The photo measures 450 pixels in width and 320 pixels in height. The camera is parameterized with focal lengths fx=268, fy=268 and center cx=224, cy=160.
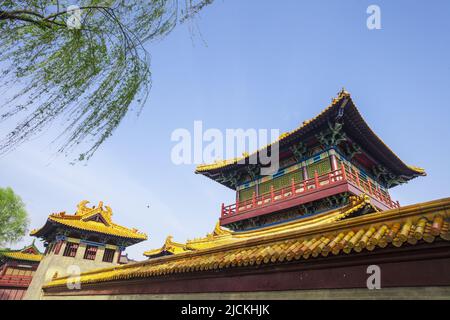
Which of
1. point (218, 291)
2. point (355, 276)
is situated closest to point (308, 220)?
point (218, 291)

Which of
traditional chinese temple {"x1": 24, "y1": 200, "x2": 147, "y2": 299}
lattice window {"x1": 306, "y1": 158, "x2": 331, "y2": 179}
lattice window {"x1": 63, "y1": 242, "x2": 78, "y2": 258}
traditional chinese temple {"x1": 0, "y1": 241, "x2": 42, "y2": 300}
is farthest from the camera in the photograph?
traditional chinese temple {"x1": 0, "y1": 241, "x2": 42, "y2": 300}

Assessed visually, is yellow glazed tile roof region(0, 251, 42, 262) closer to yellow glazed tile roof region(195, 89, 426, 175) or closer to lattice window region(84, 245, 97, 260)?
lattice window region(84, 245, 97, 260)

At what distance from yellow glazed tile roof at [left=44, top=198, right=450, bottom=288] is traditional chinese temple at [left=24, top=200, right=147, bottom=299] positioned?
57.2ft

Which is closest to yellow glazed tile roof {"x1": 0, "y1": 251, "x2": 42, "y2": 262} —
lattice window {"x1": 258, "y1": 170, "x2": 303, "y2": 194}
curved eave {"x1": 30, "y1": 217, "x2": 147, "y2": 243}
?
curved eave {"x1": 30, "y1": 217, "x2": 147, "y2": 243}

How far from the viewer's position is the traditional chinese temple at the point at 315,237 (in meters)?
3.37

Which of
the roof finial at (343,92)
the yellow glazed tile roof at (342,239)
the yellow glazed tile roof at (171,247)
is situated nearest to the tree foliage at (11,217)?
the yellow glazed tile roof at (171,247)

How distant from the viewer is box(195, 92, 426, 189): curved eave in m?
10.3

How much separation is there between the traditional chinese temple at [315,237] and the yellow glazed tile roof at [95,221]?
7391 mm

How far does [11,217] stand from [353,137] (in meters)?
30.7

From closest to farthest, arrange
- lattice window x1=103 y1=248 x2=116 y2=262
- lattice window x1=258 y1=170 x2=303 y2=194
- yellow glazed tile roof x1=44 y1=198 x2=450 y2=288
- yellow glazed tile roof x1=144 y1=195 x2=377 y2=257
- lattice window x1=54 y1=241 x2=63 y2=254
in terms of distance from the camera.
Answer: yellow glazed tile roof x1=44 y1=198 x2=450 y2=288 < yellow glazed tile roof x1=144 y1=195 x2=377 y2=257 < lattice window x1=258 y1=170 x2=303 y2=194 < lattice window x1=54 y1=241 x2=63 y2=254 < lattice window x1=103 y1=248 x2=116 y2=262

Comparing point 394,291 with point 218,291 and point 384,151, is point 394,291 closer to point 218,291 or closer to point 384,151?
point 218,291

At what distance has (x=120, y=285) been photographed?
Answer: 781 cm

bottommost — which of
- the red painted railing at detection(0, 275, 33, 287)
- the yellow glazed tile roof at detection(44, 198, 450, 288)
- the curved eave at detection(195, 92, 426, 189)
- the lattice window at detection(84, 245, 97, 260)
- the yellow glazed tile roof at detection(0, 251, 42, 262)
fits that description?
the yellow glazed tile roof at detection(44, 198, 450, 288)
